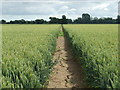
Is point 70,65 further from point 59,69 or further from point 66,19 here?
point 66,19

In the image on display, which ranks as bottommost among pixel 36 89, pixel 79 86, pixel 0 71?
pixel 79 86

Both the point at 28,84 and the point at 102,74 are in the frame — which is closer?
the point at 28,84

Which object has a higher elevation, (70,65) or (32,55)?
(32,55)

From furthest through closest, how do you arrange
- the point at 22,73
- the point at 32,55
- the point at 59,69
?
A: 1. the point at 59,69
2. the point at 32,55
3. the point at 22,73

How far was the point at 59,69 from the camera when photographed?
29.1 feet

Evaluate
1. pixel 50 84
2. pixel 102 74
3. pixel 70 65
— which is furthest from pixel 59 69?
pixel 102 74

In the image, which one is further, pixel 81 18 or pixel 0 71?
pixel 81 18

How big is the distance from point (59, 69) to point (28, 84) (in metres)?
5.34

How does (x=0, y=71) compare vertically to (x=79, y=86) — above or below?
above

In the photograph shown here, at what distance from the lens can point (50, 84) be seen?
684cm

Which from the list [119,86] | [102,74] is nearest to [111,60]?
[102,74]

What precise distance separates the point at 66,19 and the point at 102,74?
93026 millimetres

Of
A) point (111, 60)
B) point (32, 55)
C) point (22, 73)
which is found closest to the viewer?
point (22, 73)

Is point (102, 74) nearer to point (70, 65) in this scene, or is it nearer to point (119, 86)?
point (119, 86)
